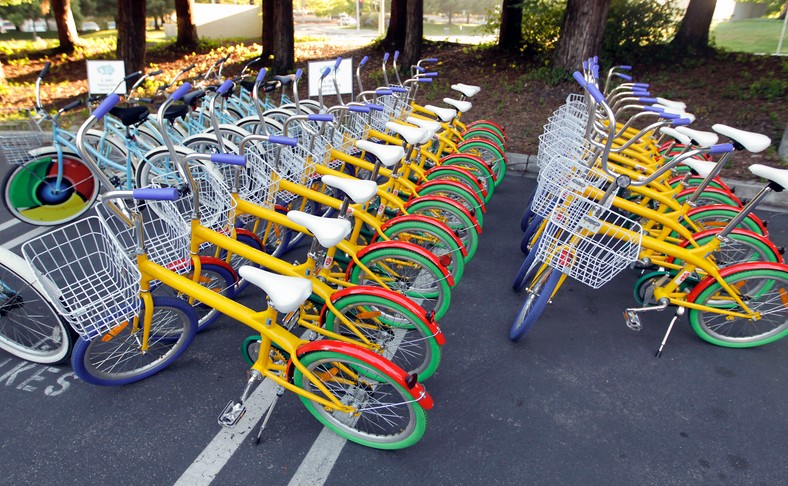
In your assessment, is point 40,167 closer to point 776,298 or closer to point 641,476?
point 641,476

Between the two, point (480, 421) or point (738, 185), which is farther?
point (738, 185)

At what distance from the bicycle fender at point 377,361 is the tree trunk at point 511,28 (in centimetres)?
Result: 1019

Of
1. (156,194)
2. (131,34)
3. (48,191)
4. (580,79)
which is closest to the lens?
(156,194)

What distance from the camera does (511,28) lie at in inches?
417

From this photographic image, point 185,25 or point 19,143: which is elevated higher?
point 185,25

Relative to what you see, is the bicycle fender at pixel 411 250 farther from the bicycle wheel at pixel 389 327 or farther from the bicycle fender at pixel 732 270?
the bicycle fender at pixel 732 270

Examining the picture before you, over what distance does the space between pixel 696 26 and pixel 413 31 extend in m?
5.92

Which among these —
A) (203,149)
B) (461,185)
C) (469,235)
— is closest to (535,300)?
(469,235)

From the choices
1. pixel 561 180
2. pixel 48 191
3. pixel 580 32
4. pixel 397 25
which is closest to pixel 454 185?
pixel 561 180

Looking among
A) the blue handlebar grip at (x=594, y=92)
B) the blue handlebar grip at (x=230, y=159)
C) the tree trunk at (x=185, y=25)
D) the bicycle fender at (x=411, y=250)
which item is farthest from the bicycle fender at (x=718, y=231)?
the tree trunk at (x=185, y=25)

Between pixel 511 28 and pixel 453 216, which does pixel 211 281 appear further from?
pixel 511 28

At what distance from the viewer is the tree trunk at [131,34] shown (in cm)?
859

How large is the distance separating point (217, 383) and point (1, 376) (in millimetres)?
1265

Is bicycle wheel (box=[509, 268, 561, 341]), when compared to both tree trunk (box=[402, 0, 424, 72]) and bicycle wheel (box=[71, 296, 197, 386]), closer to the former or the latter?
bicycle wheel (box=[71, 296, 197, 386])
